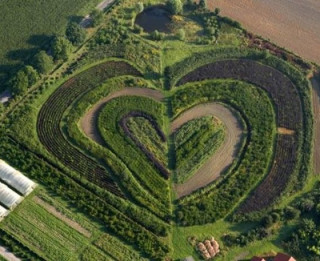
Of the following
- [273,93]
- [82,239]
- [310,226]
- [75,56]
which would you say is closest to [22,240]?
[82,239]

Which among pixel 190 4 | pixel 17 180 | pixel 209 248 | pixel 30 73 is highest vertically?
pixel 190 4

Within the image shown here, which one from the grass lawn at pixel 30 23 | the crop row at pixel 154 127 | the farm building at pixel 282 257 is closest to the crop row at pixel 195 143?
the crop row at pixel 154 127

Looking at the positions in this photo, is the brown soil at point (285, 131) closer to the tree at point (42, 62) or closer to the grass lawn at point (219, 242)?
the grass lawn at point (219, 242)

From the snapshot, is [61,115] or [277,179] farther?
[61,115]

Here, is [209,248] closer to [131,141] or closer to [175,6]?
[131,141]

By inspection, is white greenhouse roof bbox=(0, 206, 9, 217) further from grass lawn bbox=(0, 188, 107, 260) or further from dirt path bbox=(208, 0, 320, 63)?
dirt path bbox=(208, 0, 320, 63)

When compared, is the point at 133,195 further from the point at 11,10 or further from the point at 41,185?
the point at 11,10

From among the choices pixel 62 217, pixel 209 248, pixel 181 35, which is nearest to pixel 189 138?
pixel 209 248
